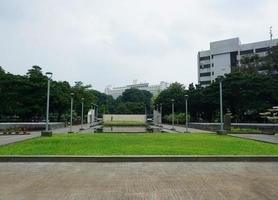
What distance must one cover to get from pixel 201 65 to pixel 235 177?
87474 millimetres

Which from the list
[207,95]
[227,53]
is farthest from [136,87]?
[207,95]

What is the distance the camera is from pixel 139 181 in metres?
8.08

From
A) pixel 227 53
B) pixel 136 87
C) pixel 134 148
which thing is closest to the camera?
pixel 134 148

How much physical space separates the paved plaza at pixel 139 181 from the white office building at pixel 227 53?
224 feet

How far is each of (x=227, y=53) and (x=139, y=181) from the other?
79.5 metres

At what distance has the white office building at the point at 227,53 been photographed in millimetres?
77750

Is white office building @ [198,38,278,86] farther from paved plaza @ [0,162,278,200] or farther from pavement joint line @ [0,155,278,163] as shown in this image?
paved plaza @ [0,162,278,200]

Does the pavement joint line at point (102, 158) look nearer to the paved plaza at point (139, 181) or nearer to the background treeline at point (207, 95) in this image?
the paved plaza at point (139, 181)

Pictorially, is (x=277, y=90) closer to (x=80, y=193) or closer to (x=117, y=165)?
(x=117, y=165)

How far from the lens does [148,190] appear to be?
23.4ft

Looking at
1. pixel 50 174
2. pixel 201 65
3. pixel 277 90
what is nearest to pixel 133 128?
pixel 277 90

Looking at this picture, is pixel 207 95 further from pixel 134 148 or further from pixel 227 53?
pixel 134 148

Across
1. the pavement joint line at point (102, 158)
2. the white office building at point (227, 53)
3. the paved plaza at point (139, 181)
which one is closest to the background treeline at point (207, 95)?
the white office building at point (227, 53)

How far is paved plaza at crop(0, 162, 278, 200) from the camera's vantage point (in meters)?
6.75
